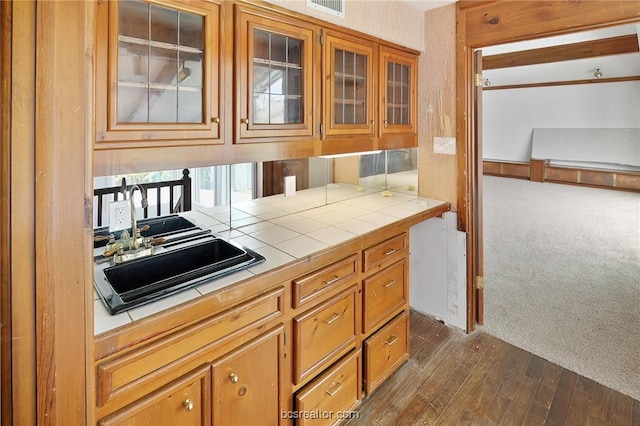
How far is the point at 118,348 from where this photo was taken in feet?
3.35

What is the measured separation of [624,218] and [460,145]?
16.3ft

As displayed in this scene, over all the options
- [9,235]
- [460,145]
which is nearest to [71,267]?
[9,235]

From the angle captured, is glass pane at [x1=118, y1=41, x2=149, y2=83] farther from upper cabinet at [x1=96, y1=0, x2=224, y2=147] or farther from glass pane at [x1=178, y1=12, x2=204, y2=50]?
glass pane at [x1=178, y1=12, x2=204, y2=50]

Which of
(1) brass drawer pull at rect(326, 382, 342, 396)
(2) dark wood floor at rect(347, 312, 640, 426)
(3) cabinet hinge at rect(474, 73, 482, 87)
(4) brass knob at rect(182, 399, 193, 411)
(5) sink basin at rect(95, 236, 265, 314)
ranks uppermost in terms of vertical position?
(3) cabinet hinge at rect(474, 73, 482, 87)

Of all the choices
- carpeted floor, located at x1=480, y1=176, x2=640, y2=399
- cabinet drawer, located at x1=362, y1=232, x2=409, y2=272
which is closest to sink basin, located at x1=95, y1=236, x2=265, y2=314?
cabinet drawer, located at x1=362, y1=232, x2=409, y2=272

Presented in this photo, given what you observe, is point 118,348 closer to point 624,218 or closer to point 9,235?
point 9,235

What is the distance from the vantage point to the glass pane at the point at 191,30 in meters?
1.37

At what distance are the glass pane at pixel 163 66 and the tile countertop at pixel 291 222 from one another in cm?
78

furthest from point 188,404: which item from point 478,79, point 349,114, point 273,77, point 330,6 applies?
point 478,79

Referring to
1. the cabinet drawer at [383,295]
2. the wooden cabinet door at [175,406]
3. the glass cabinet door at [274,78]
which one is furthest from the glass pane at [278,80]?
the wooden cabinet door at [175,406]

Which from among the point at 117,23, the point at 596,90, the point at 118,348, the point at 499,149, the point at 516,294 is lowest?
the point at 516,294

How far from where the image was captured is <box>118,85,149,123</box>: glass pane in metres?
1.23

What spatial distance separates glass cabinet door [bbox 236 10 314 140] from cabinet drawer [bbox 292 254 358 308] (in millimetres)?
685

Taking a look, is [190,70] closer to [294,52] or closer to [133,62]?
[133,62]
